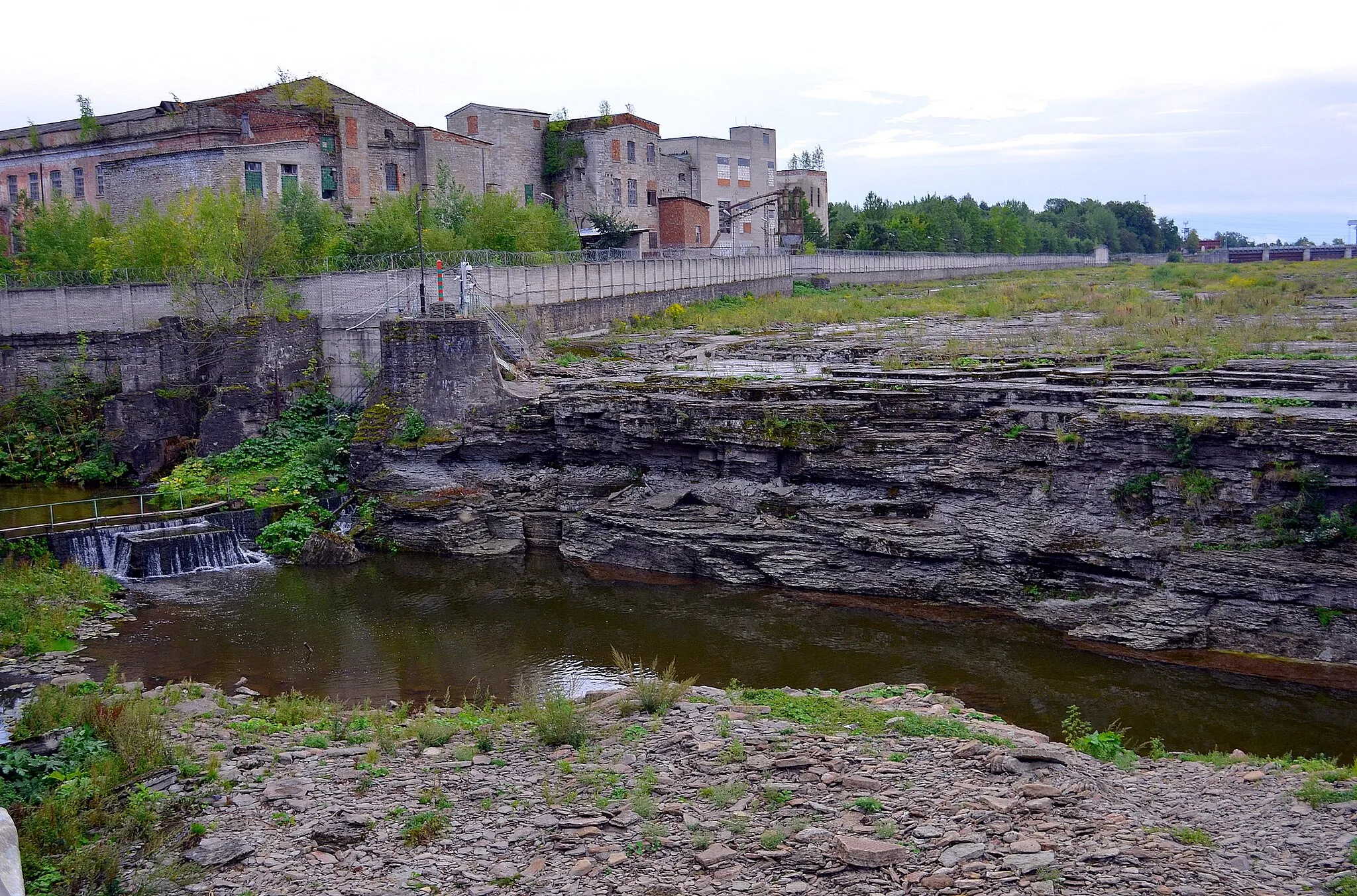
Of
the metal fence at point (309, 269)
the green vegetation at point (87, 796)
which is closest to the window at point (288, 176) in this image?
the metal fence at point (309, 269)

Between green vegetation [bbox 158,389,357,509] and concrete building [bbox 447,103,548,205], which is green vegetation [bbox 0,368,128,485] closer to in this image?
green vegetation [bbox 158,389,357,509]

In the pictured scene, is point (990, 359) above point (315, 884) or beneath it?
above

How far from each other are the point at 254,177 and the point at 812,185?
148 ft

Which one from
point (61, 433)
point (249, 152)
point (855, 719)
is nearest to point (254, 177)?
point (249, 152)

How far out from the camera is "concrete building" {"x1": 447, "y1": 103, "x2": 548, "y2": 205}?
51.2m

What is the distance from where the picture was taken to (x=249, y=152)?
41812 mm

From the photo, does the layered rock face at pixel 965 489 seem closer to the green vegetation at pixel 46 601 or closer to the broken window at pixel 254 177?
the green vegetation at pixel 46 601

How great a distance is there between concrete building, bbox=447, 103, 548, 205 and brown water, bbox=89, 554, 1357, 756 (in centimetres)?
2944

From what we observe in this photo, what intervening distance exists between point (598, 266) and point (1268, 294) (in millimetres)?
28397

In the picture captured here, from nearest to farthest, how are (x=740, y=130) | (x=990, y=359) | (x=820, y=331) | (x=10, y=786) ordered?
(x=10, y=786)
(x=990, y=359)
(x=820, y=331)
(x=740, y=130)

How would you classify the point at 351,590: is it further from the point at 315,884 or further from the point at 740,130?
the point at 740,130

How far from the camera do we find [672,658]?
2041cm

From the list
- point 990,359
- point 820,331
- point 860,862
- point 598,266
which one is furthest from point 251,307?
point 860,862

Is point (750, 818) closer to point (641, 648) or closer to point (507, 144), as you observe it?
point (641, 648)
